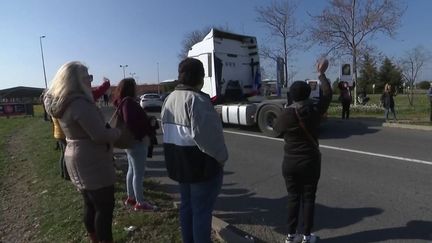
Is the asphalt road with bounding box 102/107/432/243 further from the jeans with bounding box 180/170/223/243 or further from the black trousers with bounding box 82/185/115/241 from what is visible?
the black trousers with bounding box 82/185/115/241

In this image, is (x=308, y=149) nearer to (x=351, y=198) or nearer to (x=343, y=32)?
(x=351, y=198)

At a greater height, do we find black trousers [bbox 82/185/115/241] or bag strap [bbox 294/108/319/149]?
bag strap [bbox 294/108/319/149]

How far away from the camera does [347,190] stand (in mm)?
6961

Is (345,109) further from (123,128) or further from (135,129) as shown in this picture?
(123,128)

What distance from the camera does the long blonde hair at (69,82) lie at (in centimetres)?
385

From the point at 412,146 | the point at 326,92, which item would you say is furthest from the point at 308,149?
the point at 412,146

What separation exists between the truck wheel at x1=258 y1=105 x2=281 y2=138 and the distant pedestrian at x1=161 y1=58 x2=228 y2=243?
33.2ft

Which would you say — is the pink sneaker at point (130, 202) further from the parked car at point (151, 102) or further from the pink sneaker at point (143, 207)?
the parked car at point (151, 102)

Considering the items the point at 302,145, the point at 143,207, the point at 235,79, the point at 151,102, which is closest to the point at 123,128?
the point at 143,207

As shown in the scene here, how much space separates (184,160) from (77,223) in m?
2.71

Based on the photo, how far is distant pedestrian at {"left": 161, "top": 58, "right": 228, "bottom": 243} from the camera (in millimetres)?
3568

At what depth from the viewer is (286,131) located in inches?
180

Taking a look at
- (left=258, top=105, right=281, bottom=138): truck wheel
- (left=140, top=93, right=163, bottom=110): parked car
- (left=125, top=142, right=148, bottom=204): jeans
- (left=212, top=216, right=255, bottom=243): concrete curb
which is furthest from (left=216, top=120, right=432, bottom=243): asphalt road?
(left=140, top=93, right=163, bottom=110): parked car

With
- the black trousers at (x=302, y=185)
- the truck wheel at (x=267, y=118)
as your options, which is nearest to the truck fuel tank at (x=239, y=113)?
the truck wheel at (x=267, y=118)
